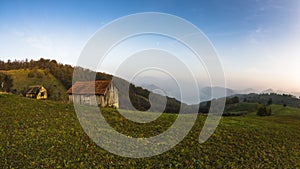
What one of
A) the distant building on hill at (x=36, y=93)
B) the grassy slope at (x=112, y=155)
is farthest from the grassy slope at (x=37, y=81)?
the grassy slope at (x=112, y=155)

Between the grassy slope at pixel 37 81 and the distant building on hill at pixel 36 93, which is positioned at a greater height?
the grassy slope at pixel 37 81

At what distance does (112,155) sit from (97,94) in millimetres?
36235

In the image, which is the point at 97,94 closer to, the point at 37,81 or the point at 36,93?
the point at 36,93

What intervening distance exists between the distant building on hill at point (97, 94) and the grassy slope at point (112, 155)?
2402cm

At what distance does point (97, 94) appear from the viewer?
50.4 metres

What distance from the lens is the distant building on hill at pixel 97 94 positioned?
49.8m

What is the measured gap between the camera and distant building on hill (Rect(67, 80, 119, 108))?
49844 millimetres

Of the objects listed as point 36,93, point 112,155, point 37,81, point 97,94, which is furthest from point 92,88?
point 37,81

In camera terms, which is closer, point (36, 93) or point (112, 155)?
point (112, 155)

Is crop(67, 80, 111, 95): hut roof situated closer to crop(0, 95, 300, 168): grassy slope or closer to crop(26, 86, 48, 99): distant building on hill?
crop(0, 95, 300, 168): grassy slope

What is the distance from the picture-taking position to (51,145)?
16328 mm

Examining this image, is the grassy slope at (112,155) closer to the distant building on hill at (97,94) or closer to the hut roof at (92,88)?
the distant building on hill at (97,94)

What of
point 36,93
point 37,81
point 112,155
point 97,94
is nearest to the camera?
point 112,155

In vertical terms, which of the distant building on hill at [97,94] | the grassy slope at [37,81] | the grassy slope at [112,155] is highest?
the grassy slope at [37,81]
